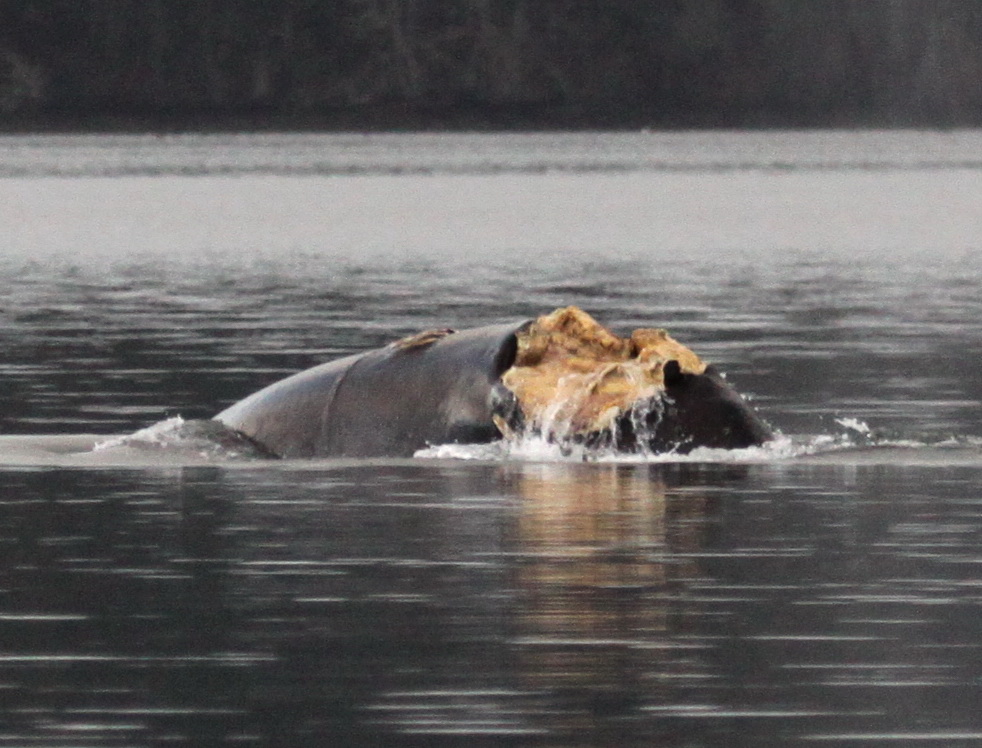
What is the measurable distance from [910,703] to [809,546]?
4.49m

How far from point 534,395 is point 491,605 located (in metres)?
→ 5.44

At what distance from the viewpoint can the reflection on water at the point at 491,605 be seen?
12.7m

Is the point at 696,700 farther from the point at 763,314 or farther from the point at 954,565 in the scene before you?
the point at 763,314

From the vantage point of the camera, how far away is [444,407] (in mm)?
20719

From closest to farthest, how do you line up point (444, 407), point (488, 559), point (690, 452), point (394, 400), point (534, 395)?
point (488, 559), point (534, 395), point (444, 407), point (690, 452), point (394, 400)

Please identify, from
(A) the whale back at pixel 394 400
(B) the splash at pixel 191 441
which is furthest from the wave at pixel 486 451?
(A) the whale back at pixel 394 400

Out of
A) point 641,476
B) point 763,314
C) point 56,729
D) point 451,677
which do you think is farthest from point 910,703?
point 763,314

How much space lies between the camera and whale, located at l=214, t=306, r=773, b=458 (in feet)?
67.6

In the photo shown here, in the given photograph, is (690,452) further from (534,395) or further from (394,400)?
(394,400)

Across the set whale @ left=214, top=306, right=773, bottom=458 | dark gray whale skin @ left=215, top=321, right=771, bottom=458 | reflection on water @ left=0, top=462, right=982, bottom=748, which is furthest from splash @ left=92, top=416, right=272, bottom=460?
reflection on water @ left=0, top=462, right=982, bottom=748

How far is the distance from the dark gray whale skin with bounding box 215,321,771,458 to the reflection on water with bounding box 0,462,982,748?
322 millimetres

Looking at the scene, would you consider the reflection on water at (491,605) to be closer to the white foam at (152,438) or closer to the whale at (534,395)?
the whale at (534,395)

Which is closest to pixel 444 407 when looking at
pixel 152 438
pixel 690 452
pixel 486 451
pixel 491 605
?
pixel 486 451

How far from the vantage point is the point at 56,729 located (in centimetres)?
1254
